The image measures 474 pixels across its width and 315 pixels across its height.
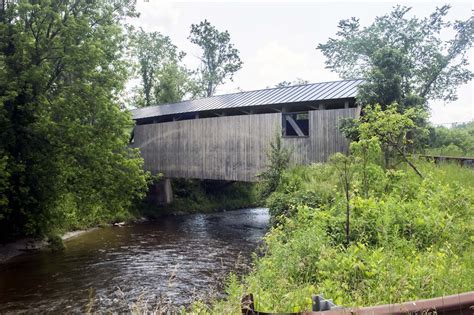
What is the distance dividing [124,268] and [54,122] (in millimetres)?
4616

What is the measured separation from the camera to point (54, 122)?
11.1m

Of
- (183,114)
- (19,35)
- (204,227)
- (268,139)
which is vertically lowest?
(204,227)

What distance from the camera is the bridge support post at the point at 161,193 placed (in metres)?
21.2

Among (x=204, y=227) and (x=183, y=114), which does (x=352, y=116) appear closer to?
(x=204, y=227)

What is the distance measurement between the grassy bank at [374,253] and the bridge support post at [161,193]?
15.3 meters

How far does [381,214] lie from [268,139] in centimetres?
824

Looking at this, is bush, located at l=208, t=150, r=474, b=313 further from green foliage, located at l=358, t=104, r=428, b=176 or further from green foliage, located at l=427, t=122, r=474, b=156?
green foliage, located at l=427, t=122, r=474, b=156

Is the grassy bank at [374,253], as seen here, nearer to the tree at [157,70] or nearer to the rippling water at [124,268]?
the rippling water at [124,268]

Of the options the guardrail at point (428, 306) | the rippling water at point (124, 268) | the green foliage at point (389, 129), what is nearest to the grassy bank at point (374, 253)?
the guardrail at point (428, 306)

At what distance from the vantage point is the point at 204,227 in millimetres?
16500

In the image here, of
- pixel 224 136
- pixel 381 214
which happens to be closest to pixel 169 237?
pixel 224 136

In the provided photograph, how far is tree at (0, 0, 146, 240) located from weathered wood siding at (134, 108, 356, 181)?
4.00 metres

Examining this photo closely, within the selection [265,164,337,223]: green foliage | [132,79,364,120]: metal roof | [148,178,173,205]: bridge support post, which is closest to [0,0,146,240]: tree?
[265,164,337,223]: green foliage

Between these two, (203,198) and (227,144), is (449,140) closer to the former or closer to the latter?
(227,144)
